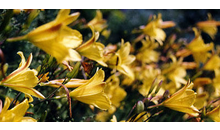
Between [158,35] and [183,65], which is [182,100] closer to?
[158,35]

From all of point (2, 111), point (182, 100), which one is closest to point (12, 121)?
point (2, 111)

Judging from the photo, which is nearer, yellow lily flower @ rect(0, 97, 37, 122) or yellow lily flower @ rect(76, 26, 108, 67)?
yellow lily flower @ rect(0, 97, 37, 122)

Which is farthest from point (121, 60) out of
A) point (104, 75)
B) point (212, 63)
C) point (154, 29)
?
point (212, 63)

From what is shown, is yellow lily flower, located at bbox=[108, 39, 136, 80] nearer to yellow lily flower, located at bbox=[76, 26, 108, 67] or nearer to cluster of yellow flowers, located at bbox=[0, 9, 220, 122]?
cluster of yellow flowers, located at bbox=[0, 9, 220, 122]

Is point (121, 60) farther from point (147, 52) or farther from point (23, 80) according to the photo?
point (147, 52)

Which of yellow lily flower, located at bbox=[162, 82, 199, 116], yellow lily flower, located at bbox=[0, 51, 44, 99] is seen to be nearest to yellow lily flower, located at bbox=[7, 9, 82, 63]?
yellow lily flower, located at bbox=[0, 51, 44, 99]

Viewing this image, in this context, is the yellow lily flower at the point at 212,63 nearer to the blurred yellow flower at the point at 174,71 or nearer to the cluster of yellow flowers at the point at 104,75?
the cluster of yellow flowers at the point at 104,75
